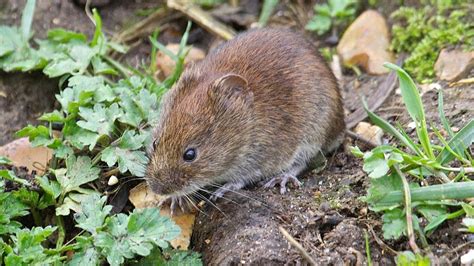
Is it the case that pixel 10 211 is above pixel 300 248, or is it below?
below

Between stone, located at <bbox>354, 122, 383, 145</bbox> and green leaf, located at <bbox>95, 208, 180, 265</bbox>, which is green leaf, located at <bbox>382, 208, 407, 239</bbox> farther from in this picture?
stone, located at <bbox>354, 122, 383, 145</bbox>

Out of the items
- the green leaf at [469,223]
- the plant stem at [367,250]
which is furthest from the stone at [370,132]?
the green leaf at [469,223]

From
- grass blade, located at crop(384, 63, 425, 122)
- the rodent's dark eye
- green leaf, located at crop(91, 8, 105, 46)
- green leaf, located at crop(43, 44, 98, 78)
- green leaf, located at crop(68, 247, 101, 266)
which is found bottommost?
green leaf, located at crop(68, 247, 101, 266)

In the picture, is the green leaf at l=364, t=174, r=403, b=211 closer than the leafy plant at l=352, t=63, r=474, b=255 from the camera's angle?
No

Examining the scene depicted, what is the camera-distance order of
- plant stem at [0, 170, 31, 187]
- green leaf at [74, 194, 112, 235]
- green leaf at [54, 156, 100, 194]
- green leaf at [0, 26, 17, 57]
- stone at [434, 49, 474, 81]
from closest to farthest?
green leaf at [74, 194, 112, 235]
plant stem at [0, 170, 31, 187]
green leaf at [54, 156, 100, 194]
stone at [434, 49, 474, 81]
green leaf at [0, 26, 17, 57]

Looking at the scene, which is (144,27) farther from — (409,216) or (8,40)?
(409,216)

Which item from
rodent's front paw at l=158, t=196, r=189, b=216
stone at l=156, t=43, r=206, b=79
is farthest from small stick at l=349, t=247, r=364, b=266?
stone at l=156, t=43, r=206, b=79

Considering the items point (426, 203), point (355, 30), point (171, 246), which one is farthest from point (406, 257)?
point (355, 30)

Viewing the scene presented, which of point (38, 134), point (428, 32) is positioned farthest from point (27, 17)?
point (428, 32)
